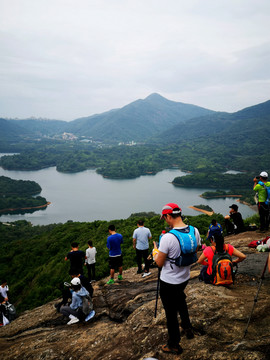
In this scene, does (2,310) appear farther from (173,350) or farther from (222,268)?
(222,268)

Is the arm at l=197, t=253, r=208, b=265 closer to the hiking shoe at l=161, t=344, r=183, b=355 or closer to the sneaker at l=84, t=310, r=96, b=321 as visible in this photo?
the hiking shoe at l=161, t=344, r=183, b=355

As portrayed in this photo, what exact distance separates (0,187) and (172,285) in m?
132

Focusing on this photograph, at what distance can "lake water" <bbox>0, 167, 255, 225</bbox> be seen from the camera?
89.8m

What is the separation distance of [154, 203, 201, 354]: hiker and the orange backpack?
1542mm

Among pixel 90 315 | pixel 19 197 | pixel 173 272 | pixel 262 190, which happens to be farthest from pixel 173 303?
pixel 19 197

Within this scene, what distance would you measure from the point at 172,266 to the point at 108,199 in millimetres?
108098

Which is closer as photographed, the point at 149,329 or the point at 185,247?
the point at 185,247

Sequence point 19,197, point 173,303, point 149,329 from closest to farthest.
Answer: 1. point 173,303
2. point 149,329
3. point 19,197

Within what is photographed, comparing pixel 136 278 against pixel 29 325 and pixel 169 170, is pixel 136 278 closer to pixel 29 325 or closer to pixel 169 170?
pixel 29 325

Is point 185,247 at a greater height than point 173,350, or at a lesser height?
greater

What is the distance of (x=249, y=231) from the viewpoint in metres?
9.86

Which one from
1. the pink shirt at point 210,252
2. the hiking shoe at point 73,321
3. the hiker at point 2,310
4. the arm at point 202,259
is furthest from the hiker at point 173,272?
the hiker at point 2,310

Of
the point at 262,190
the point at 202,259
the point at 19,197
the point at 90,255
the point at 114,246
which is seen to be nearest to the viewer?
the point at 202,259

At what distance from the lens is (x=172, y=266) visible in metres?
3.37
